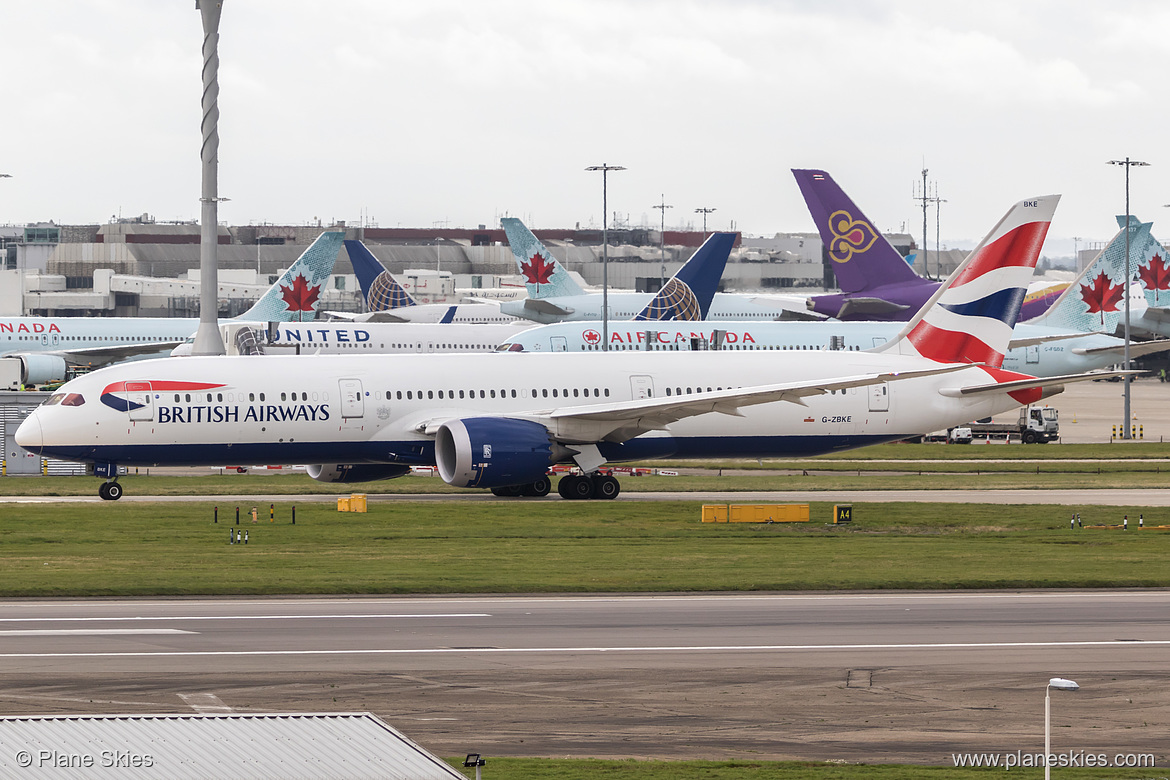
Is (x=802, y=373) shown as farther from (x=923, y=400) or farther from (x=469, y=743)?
(x=469, y=743)

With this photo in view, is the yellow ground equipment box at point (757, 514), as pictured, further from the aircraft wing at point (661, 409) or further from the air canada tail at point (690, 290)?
the air canada tail at point (690, 290)

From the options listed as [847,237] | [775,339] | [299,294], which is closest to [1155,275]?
[847,237]

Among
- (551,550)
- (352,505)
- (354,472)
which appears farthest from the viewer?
(354,472)

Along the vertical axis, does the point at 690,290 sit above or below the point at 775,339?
above

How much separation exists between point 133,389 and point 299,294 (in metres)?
61.1

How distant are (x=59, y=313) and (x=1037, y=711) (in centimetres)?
16181

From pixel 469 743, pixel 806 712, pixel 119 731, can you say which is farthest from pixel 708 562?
pixel 119 731

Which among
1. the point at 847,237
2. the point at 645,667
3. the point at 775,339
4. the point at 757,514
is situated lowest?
the point at 757,514

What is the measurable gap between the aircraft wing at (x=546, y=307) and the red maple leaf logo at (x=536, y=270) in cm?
442

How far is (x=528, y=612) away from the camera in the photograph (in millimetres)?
27375

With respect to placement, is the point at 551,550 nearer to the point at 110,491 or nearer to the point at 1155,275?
the point at 110,491

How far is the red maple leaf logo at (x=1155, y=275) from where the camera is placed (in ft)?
406

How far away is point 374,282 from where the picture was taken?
141 m

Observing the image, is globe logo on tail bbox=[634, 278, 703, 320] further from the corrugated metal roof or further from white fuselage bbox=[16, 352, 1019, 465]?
the corrugated metal roof
